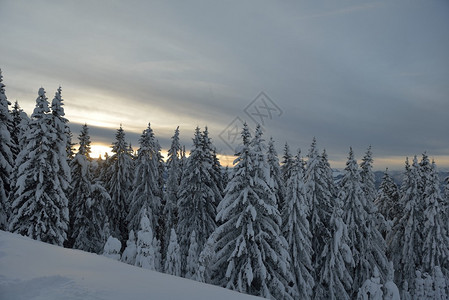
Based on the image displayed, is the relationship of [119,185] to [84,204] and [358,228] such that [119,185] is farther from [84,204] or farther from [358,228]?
[358,228]

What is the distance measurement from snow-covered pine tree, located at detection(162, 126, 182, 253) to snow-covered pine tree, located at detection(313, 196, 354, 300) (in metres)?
16.5

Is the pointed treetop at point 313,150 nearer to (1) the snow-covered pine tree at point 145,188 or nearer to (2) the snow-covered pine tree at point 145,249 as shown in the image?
(2) the snow-covered pine tree at point 145,249

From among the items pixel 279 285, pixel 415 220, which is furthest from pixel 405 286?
pixel 279 285

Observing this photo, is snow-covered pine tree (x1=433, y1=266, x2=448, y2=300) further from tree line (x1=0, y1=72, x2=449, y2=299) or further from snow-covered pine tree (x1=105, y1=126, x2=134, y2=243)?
snow-covered pine tree (x1=105, y1=126, x2=134, y2=243)

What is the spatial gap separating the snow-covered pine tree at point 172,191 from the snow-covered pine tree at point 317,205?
1500 centimetres

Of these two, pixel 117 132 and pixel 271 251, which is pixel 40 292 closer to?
pixel 271 251

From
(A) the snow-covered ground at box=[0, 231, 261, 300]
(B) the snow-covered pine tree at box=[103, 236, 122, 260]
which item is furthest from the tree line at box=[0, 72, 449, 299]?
(A) the snow-covered ground at box=[0, 231, 261, 300]

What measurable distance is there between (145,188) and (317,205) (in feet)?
63.5

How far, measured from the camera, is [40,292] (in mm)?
5277

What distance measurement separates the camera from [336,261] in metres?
24.5

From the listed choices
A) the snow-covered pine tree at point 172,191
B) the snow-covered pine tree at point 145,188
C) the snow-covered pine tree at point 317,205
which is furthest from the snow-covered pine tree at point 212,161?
the snow-covered pine tree at point 317,205

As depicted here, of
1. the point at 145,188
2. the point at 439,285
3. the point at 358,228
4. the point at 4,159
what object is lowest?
the point at 439,285

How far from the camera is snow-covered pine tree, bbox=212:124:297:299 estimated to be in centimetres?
1778

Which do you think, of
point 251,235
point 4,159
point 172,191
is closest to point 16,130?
point 4,159
